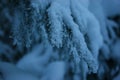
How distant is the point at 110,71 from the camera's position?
223 cm

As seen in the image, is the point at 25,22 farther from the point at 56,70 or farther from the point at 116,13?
the point at 116,13

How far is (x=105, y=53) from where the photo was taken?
7.02 ft

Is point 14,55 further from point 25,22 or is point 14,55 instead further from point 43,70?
point 25,22

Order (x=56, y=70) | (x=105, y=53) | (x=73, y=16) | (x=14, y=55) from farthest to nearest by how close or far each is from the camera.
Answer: (x=105, y=53) < (x=14, y=55) < (x=56, y=70) < (x=73, y=16)

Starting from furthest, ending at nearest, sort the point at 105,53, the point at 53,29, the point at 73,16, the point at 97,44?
the point at 105,53
the point at 97,44
the point at 73,16
the point at 53,29

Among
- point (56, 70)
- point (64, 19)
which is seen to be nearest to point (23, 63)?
point (56, 70)

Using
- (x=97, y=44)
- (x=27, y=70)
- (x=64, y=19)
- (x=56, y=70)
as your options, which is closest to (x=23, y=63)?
(x=27, y=70)

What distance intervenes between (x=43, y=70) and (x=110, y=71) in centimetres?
60

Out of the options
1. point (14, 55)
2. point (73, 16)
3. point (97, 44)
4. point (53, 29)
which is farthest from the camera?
point (14, 55)

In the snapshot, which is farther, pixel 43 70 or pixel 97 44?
pixel 43 70

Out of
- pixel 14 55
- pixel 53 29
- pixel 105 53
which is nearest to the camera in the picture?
pixel 53 29

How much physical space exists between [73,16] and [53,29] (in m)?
0.16

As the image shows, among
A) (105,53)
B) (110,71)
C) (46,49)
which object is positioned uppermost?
(46,49)

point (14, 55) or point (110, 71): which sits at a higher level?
point (14, 55)
